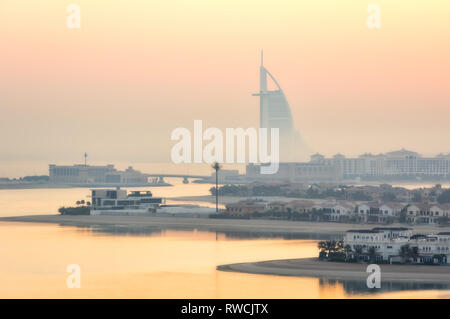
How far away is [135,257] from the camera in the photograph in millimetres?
36875

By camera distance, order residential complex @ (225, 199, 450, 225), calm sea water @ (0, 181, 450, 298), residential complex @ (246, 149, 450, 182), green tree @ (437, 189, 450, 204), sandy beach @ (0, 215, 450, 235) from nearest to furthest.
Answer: calm sea water @ (0, 181, 450, 298) → sandy beach @ (0, 215, 450, 235) → residential complex @ (225, 199, 450, 225) → green tree @ (437, 189, 450, 204) → residential complex @ (246, 149, 450, 182)

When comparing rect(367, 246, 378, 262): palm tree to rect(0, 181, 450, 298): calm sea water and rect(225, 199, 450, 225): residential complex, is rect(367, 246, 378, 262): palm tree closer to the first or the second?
rect(0, 181, 450, 298): calm sea water

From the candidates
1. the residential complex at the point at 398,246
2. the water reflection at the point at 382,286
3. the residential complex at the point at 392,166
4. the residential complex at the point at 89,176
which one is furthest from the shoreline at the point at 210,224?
the residential complex at the point at 392,166

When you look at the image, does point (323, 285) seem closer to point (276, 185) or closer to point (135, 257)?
point (135, 257)

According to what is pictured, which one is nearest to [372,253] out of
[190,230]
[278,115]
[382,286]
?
[382,286]

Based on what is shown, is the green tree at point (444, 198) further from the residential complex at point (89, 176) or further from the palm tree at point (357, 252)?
the residential complex at point (89, 176)

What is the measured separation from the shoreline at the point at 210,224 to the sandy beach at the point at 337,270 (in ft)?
42.0

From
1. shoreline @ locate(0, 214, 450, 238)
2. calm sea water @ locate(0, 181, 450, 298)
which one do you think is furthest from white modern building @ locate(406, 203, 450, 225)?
calm sea water @ locate(0, 181, 450, 298)

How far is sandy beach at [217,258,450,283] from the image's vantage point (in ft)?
99.7

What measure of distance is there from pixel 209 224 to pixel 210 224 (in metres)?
0.06

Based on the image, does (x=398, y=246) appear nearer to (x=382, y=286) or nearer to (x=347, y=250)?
(x=347, y=250)
